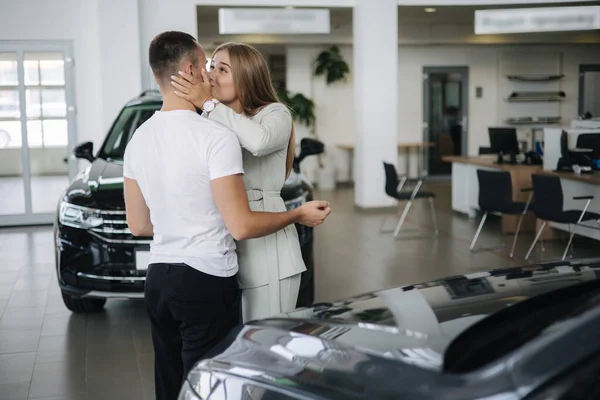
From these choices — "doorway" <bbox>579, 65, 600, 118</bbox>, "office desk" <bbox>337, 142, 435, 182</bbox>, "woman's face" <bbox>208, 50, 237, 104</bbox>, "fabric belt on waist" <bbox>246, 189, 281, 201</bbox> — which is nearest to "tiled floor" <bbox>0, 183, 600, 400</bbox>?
"fabric belt on waist" <bbox>246, 189, 281, 201</bbox>

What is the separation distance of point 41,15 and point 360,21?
4275 millimetres

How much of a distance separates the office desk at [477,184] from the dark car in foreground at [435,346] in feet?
23.6

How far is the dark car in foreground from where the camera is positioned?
3.54ft

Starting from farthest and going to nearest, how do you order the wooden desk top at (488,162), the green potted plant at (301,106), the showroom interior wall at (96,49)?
1. the green potted plant at (301,106)
2. the showroom interior wall at (96,49)
3. the wooden desk top at (488,162)

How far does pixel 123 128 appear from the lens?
18.2ft

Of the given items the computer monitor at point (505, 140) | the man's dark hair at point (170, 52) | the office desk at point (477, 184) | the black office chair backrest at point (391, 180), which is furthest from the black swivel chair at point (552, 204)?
the man's dark hair at point (170, 52)

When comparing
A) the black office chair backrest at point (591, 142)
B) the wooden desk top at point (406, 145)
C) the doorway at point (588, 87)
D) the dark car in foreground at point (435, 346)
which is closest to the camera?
the dark car in foreground at point (435, 346)

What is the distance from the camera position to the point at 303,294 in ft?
14.4

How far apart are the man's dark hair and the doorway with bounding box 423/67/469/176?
13156 millimetres

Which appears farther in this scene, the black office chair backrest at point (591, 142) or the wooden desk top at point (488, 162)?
the wooden desk top at point (488, 162)

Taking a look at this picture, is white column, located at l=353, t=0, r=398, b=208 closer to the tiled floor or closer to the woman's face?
the tiled floor

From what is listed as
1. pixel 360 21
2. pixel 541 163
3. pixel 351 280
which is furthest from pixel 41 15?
pixel 541 163

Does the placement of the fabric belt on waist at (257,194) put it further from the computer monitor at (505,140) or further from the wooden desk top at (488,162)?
the computer monitor at (505,140)

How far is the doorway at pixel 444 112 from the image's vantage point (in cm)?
1483
